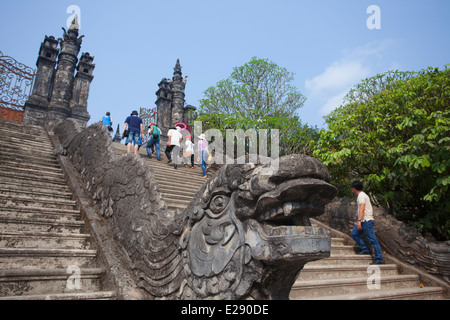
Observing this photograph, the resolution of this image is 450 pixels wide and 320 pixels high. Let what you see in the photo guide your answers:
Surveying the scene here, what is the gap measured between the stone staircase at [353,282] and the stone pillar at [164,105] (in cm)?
1570

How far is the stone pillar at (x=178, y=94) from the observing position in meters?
19.2

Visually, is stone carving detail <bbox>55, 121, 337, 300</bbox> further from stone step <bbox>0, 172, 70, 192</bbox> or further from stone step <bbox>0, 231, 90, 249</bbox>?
stone step <bbox>0, 172, 70, 192</bbox>

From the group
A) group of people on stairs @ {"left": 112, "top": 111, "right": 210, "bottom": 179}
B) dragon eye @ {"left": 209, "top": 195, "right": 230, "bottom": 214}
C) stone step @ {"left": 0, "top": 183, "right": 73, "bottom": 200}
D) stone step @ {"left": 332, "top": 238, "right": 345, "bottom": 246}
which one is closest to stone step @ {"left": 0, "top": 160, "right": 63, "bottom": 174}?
stone step @ {"left": 0, "top": 183, "right": 73, "bottom": 200}

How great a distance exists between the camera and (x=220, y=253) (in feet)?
6.78

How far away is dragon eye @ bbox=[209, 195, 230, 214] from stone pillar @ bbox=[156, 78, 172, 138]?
17.0m

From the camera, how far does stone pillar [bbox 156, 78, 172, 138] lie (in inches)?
747

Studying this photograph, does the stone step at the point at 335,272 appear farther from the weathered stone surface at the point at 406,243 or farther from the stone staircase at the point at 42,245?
the stone staircase at the point at 42,245

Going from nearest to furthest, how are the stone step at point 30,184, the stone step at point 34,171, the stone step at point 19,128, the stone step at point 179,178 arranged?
1. the stone step at point 30,184
2. the stone step at point 34,171
3. the stone step at point 179,178
4. the stone step at point 19,128

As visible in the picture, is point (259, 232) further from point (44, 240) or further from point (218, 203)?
point (44, 240)

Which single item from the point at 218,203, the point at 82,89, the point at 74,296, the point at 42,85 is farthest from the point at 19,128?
the point at 218,203

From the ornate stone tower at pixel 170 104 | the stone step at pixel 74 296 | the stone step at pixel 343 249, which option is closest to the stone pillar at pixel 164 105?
the ornate stone tower at pixel 170 104

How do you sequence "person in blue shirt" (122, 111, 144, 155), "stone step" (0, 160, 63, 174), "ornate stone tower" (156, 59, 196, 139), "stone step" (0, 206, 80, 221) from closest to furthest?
1. "stone step" (0, 206, 80, 221)
2. "stone step" (0, 160, 63, 174)
3. "person in blue shirt" (122, 111, 144, 155)
4. "ornate stone tower" (156, 59, 196, 139)

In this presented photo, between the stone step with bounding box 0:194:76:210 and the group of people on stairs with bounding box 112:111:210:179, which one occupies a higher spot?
the group of people on stairs with bounding box 112:111:210:179
